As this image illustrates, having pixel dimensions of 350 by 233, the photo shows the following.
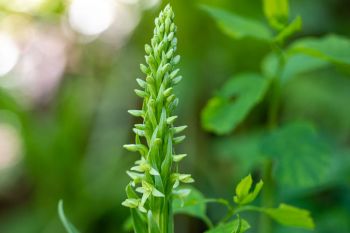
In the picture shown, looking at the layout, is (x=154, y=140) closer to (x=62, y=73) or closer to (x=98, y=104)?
(x=98, y=104)

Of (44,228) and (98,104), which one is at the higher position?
(98,104)

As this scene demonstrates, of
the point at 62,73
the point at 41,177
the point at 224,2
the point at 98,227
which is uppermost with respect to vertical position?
the point at 224,2

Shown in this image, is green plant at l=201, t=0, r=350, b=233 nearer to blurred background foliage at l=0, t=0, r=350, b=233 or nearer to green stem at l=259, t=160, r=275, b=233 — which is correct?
green stem at l=259, t=160, r=275, b=233

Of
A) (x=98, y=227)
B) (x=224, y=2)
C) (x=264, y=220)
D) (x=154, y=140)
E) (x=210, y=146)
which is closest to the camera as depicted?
(x=154, y=140)

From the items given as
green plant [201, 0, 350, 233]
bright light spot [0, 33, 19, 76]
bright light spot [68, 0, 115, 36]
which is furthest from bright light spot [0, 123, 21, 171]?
green plant [201, 0, 350, 233]

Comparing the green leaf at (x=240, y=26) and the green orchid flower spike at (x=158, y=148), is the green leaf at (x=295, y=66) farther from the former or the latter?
the green orchid flower spike at (x=158, y=148)

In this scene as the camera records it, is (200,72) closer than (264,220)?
No

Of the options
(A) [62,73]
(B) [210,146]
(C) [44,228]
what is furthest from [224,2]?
(C) [44,228]

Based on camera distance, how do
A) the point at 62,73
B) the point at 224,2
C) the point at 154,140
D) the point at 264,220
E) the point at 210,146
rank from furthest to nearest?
the point at 62,73 → the point at 224,2 → the point at 210,146 → the point at 264,220 → the point at 154,140
